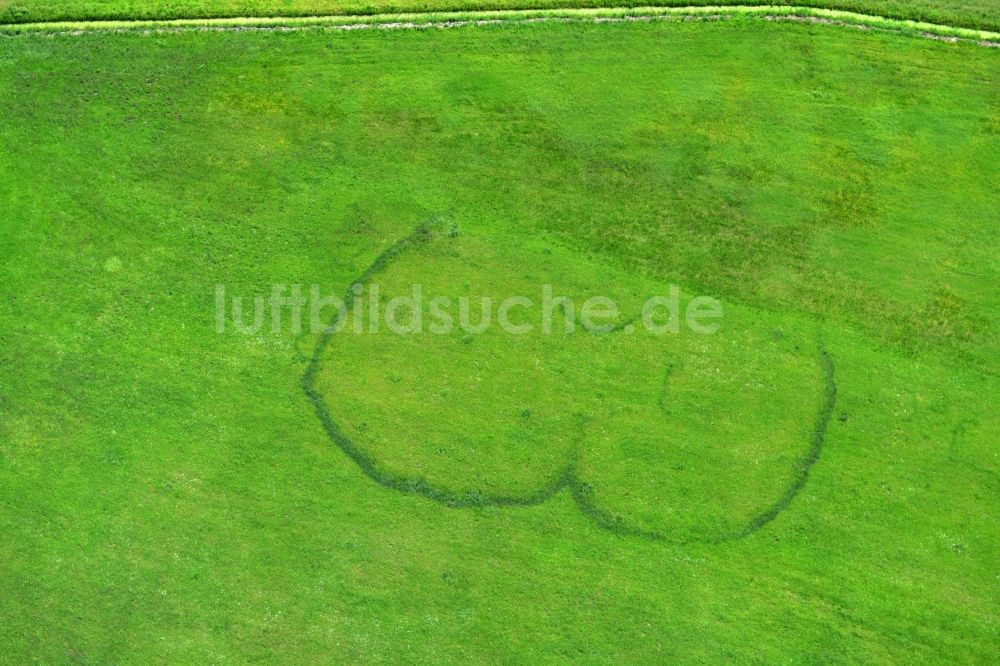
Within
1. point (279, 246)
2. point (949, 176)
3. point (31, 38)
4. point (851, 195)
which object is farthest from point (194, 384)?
point (949, 176)

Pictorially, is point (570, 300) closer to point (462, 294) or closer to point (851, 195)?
point (462, 294)

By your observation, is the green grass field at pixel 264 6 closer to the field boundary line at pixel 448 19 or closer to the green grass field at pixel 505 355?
the field boundary line at pixel 448 19

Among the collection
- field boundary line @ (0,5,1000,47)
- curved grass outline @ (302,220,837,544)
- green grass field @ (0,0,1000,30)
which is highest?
green grass field @ (0,0,1000,30)

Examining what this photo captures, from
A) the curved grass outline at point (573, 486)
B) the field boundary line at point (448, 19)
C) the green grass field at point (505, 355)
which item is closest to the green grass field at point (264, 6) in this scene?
the field boundary line at point (448, 19)

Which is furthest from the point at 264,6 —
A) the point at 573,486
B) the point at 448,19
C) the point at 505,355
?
the point at 573,486

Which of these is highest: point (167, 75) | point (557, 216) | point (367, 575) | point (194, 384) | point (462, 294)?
point (167, 75)

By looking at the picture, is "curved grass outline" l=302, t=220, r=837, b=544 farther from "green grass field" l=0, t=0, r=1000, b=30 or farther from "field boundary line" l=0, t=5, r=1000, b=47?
Answer: "green grass field" l=0, t=0, r=1000, b=30

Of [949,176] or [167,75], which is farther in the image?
[167,75]

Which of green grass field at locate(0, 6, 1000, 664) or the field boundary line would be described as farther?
the field boundary line

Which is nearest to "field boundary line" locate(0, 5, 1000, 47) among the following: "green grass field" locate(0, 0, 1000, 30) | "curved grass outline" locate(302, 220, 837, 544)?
"green grass field" locate(0, 0, 1000, 30)
